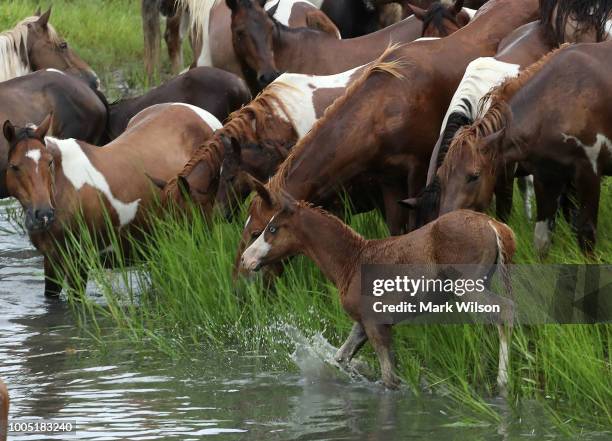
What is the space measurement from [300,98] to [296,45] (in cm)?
241

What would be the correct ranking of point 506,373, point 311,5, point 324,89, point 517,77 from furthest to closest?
1. point 311,5
2. point 324,89
3. point 517,77
4. point 506,373

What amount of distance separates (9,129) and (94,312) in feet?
4.24

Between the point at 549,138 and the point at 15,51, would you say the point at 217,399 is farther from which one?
the point at 15,51

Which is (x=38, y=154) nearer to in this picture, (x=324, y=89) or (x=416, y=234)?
(x=324, y=89)

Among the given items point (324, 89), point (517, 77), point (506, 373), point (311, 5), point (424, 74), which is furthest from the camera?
point (311, 5)

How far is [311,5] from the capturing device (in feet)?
46.7

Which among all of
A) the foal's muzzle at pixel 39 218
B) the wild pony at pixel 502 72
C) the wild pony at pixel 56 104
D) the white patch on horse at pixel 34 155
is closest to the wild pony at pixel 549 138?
the wild pony at pixel 502 72

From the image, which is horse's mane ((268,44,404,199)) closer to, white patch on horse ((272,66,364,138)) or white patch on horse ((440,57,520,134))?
white patch on horse ((440,57,520,134))

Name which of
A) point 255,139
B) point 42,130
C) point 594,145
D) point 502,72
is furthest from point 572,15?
point 42,130

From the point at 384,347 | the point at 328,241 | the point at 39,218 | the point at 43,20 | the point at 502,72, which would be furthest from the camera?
the point at 43,20

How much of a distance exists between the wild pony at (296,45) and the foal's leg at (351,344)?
4.42 meters

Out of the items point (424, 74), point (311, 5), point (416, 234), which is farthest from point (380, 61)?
point (311, 5)

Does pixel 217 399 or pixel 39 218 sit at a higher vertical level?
pixel 39 218

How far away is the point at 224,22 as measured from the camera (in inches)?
569
